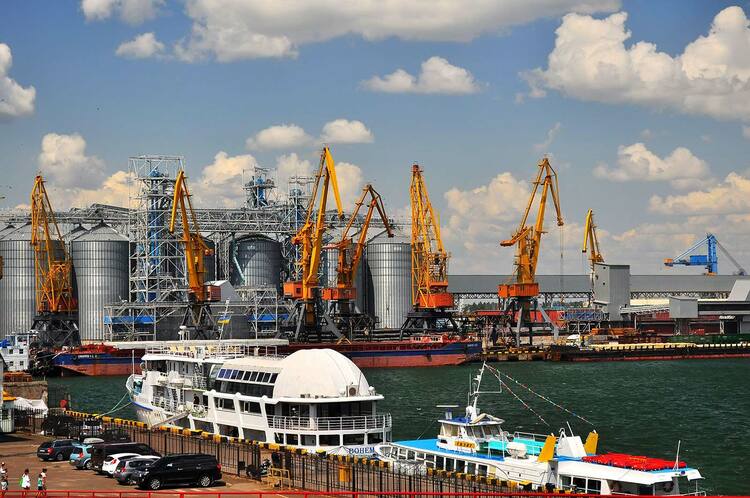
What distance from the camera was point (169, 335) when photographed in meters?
164

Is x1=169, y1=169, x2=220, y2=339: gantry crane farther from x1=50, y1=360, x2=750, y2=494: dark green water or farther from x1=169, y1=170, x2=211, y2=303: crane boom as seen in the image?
x1=50, y1=360, x2=750, y2=494: dark green water

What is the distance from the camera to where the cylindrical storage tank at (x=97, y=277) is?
575 feet

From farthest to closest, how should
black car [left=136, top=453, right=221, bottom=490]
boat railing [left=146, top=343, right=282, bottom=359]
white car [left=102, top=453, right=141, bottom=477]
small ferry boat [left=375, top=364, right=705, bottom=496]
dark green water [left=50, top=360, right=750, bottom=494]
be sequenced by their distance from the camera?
dark green water [left=50, top=360, right=750, bottom=494], boat railing [left=146, top=343, right=282, bottom=359], white car [left=102, top=453, right=141, bottom=477], black car [left=136, top=453, right=221, bottom=490], small ferry boat [left=375, top=364, right=705, bottom=496]

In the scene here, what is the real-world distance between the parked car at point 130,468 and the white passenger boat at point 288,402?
10019 mm

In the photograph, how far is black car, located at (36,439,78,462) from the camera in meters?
53.9

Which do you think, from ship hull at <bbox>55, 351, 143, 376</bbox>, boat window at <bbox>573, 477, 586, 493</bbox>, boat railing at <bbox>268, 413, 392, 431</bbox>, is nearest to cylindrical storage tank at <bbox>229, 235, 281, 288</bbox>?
ship hull at <bbox>55, 351, 143, 376</bbox>

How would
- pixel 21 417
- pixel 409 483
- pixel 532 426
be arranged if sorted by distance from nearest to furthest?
1. pixel 409 483
2. pixel 21 417
3. pixel 532 426

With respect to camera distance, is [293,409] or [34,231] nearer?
[293,409]

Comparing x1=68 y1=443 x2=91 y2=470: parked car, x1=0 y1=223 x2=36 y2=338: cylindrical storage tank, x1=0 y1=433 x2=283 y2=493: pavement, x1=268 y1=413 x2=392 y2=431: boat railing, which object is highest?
x1=0 y1=223 x2=36 y2=338: cylindrical storage tank

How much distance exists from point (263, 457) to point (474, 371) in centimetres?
9151

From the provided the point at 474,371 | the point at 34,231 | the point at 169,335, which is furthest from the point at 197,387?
the point at 34,231

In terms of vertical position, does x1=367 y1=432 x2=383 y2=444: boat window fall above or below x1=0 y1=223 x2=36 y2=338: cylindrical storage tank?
below

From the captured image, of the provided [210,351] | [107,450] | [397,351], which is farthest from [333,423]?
[397,351]

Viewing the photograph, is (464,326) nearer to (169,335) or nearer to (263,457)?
(169,335)
